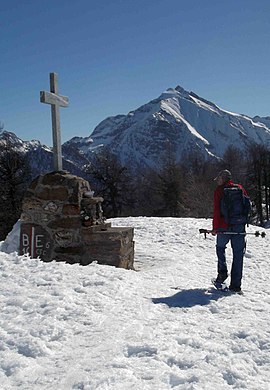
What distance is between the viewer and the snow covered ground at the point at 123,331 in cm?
263

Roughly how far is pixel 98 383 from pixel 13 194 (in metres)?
20.2

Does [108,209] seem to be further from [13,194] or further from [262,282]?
[262,282]

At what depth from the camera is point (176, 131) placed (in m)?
144

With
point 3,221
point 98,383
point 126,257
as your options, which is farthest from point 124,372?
point 3,221

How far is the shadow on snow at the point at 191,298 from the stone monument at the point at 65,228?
1834mm

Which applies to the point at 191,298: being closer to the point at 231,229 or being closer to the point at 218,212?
the point at 231,229

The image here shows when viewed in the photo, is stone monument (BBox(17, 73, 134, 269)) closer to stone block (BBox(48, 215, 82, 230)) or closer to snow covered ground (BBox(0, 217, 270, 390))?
stone block (BBox(48, 215, 82, 230))

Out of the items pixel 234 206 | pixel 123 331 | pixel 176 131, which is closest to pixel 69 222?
pixel 234 206

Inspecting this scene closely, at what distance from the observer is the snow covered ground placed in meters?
2.63

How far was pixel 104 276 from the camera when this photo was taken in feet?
16.6

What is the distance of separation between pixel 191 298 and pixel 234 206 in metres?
1.41

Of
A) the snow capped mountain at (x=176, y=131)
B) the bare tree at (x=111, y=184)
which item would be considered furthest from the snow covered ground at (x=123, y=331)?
the snow capped mountain at (x=176, y=131)

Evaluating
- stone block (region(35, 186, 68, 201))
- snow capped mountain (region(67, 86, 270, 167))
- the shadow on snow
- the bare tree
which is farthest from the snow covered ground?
snow capped mountain (region(67, 86, 270, 167))

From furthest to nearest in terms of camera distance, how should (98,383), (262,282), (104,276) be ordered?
(262,282), (104,276), (98,383)
